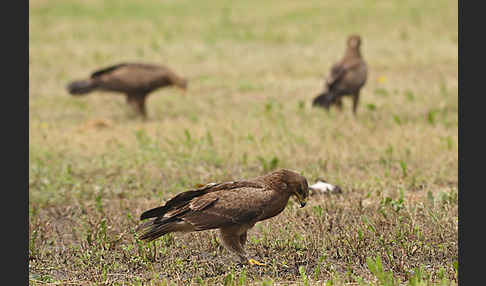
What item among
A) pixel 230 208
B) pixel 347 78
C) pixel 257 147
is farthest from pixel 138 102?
pixel 230 208

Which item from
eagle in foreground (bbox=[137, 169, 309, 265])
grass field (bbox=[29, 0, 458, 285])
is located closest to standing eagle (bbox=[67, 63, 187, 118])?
grass field (bbox=[29, 0, 458, 285])

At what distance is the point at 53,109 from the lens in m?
14.1

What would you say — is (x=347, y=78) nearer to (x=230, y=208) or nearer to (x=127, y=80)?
(x=127, y=80)

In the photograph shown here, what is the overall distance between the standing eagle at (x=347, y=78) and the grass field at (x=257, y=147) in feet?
1.02

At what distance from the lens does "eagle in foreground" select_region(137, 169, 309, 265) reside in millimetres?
5215

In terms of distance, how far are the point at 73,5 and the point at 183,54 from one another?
25.5 feet

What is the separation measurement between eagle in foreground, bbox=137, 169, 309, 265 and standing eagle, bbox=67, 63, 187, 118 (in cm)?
696

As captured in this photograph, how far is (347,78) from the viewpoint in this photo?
A: 1147 cm

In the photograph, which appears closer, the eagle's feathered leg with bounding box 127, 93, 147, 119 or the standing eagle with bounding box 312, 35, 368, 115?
the standing eagle with bounding box 312, 35, 368, 115

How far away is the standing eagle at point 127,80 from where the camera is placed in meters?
12.2

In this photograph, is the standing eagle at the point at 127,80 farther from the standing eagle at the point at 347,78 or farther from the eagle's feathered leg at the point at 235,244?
the eagle's feathered leg at the point at 235,244

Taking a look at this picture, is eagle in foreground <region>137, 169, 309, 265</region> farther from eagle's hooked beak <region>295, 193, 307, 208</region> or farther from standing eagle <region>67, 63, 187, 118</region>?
standing eagle <region>67, 63, 187, 118</region>

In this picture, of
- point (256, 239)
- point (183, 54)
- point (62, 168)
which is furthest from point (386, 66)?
point (256, 239)

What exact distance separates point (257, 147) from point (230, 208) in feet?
15.1
